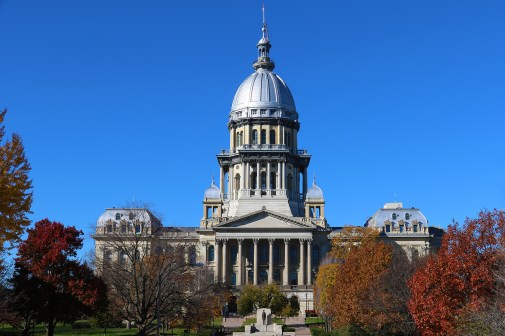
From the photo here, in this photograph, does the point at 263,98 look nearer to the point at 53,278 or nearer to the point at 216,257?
the point at 216,257

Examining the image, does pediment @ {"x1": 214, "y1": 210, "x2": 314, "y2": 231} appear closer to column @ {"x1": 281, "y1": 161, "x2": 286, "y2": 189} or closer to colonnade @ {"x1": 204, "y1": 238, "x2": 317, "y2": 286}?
colonnade @ {"x1": 204, "y1": 238, "x2": 317, "y2": 286}

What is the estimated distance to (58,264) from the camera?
58.9 meters

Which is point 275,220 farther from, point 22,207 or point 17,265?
point 22,207

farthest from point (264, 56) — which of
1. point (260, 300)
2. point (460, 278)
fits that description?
point (460, 278)

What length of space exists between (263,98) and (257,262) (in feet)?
104

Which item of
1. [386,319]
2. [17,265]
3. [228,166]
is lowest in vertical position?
[386,319]

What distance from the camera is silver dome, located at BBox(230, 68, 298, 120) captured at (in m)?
130

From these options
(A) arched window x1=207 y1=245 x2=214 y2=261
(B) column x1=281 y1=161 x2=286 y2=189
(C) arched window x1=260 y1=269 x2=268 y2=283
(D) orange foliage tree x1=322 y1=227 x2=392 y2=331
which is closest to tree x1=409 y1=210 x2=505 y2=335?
(D) orange foliage tree x1=322 y1=227 x2=392 y2=331

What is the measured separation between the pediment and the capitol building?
153mm

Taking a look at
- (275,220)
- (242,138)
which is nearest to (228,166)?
(242,138)

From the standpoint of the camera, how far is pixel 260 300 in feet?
302

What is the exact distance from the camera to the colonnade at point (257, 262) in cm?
11269

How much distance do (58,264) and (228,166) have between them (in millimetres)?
73739

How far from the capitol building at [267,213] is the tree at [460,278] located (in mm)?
64592
